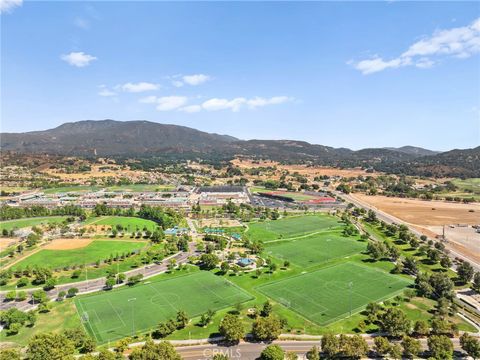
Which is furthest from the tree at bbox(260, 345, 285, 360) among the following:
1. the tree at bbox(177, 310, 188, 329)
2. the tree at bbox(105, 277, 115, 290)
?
the tree at bbox(105, 277, 115, 290)

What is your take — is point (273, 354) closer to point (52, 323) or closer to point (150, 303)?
point (150, 303)

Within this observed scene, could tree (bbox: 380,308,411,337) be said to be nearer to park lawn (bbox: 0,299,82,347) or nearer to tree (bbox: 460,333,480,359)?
tree (bbox: 460,333,480,359)

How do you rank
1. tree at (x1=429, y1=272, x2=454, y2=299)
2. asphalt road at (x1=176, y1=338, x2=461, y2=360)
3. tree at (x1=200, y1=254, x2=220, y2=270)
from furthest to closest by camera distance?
tree at (x1=200, y1=254, x2=220, y2=270) → tree at (x1=429, y1=272, x2=454, y2=299) → asphalt road at (x1=176, y1=338, x2=461, y2=360)

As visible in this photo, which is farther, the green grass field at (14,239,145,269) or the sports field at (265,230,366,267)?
the sports field at (265,230,366,267)

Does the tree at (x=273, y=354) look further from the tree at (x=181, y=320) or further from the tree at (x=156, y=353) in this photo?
the tree at (x=181, y=320)

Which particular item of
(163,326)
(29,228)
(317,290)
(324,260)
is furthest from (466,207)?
(29,228)

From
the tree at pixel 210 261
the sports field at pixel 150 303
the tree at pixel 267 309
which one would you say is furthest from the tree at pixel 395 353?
the tree at pixel 210 261

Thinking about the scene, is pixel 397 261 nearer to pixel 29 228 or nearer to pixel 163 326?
pixel 163 326

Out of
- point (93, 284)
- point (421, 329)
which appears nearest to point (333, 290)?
point (421, 329)
